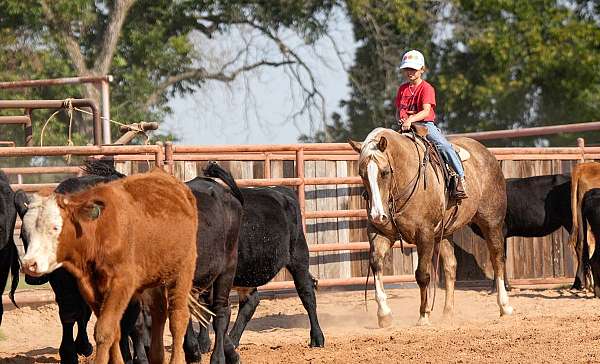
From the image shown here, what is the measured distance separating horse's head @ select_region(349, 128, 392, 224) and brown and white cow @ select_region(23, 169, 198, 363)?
3.51 metres

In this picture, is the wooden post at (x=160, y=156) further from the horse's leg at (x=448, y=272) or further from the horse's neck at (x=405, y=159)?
the horse's leg at (x=448, y=272)

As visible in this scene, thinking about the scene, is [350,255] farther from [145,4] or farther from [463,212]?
[145,4]

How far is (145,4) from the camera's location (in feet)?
89.1

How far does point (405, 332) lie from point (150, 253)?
12.7 ft

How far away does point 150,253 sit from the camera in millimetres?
6738

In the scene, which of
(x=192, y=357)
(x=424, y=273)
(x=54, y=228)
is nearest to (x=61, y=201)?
(x=54, y=228)

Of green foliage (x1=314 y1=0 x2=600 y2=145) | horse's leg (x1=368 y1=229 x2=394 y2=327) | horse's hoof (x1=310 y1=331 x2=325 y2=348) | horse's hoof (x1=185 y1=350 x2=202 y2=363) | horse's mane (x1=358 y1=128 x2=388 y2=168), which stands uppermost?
green foliage (x1=314 y1=0 x2=600 y2=145)

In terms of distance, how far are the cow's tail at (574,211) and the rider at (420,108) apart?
8.25ft

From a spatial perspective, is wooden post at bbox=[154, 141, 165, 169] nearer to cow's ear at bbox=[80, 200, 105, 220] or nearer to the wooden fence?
the wooden fence

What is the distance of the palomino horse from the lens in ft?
34.6

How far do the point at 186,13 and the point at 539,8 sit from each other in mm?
9025

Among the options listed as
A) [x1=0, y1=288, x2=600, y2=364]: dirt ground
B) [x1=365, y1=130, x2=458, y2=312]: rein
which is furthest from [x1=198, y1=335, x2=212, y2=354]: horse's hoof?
[x1=365, y1=130, x2=458, y2=312]: rein

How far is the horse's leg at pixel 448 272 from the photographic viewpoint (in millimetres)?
11711

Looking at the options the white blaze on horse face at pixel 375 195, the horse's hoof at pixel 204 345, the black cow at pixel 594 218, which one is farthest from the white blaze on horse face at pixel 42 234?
the black cow at pixel 594 218
